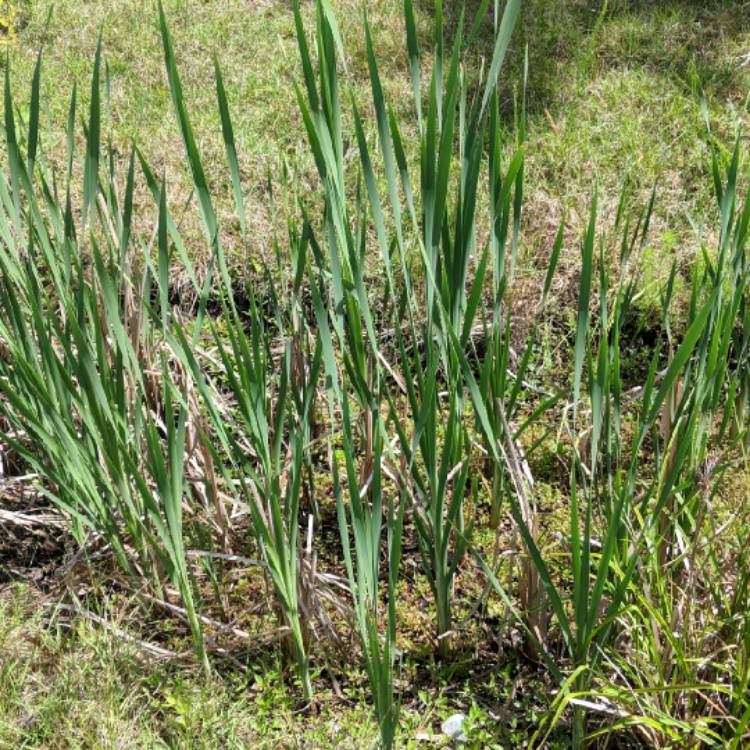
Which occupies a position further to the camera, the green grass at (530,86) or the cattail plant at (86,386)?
the green grass at (530,86)

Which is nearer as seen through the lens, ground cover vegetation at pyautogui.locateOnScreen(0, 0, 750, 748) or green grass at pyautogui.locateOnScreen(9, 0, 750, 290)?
ground cover vegetation at pyautogui.locateOnScreen(0, 0, 750, 748)

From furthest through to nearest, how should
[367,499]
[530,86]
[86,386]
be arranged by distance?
1. [530,86]
2. [367,499]
3. [86,386]

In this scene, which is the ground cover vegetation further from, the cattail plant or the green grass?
the green grass

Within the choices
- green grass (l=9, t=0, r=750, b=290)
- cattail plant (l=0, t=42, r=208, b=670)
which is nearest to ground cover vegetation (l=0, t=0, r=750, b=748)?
cattail plant (l=0, t=42, r=208, b=670)

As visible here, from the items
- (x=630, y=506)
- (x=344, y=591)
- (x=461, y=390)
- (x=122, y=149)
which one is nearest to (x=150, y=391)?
(x=344, y=591)

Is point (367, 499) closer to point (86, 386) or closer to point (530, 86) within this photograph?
point (86, 386)

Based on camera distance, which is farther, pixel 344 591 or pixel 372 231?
pixel 372 231

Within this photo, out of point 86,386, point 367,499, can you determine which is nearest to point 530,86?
point 367,499

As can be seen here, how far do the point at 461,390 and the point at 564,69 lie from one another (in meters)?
2.60

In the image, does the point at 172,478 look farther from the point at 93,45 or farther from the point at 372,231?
the point at 93,45

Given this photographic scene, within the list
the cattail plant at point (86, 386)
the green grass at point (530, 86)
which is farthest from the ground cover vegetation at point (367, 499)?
the green grass at point (530, 86)

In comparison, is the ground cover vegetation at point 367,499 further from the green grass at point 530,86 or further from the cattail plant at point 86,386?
the green grass at point 530,86

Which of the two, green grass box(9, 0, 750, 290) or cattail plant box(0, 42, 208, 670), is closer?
cattail plant box(0, 42, 208, 670)

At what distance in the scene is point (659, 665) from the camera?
53.6 inches
